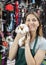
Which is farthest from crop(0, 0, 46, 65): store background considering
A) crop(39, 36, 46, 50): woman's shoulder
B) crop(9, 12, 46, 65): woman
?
crop(39, 36, 46, 50): woman's shoulder

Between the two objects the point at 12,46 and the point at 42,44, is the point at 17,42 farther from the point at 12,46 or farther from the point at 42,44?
the point at 42,44

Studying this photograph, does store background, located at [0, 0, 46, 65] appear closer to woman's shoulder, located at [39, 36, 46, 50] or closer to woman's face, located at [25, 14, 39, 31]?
woman's face, located at [25, 14, 39, 31]

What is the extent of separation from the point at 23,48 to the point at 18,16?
0.84ft

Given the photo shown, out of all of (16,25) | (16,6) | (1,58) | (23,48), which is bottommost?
(1,58)

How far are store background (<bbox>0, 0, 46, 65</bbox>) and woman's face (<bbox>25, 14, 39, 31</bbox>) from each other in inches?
2.7

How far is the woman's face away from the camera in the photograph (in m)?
1.53

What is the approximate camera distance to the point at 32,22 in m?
1.54

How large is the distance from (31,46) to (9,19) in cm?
28

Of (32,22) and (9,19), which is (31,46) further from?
(9,19)

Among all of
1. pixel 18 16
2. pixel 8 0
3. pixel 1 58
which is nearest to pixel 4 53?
pixel 1 58

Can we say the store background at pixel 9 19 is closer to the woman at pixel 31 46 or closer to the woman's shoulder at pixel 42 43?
the woman at pixel 31 46

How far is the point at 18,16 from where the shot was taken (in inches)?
63.3

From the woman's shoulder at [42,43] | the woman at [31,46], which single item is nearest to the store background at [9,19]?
the woman at [31,46]

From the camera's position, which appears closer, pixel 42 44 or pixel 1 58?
pixel 42 44
